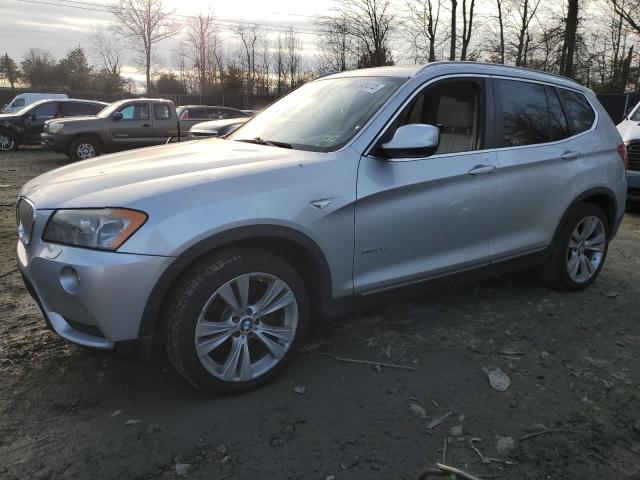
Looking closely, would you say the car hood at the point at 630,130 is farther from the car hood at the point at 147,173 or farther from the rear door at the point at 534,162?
the car hood at the point at 147,173

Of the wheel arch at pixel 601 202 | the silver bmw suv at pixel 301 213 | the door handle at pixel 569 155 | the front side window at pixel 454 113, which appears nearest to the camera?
the silver bmw suv at pixel 301 213

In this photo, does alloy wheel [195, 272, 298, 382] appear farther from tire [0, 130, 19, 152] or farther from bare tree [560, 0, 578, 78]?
bare tree [560, 0, 578, 78]

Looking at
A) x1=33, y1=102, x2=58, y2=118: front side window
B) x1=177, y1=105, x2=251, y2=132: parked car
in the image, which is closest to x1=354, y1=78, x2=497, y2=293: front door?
x1=177, y1=105, x2=251, y2=132: parked car

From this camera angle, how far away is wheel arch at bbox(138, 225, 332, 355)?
99.4 inches

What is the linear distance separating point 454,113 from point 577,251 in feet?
5.46

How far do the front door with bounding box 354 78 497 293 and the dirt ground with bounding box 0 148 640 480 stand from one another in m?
0.54

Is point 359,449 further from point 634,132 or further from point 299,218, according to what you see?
point 634,132

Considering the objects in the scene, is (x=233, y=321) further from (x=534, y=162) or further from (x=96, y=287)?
(x=534, y=162)

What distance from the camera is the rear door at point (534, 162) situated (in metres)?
3.80

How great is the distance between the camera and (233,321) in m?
2.80

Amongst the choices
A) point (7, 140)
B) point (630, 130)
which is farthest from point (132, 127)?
point (630, 130)

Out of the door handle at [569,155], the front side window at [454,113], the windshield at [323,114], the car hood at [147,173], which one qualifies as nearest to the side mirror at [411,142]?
the windshield at [323,114]

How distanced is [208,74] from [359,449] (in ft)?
168

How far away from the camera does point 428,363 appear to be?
3312mm
